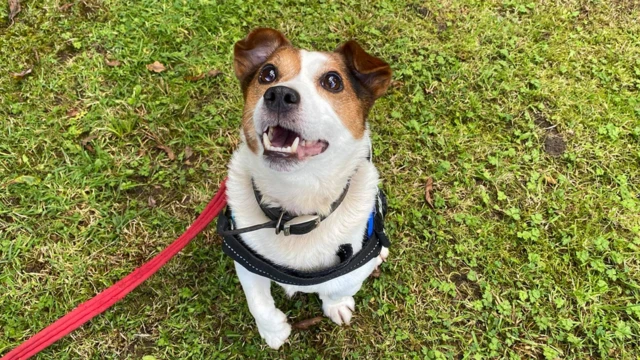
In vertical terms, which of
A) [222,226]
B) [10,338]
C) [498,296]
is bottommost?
[10,338]

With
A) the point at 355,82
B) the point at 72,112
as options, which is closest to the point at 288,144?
the point at 355,82

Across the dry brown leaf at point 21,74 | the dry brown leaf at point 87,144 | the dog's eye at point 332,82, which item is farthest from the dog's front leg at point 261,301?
the dry brown leaf at point 21,74

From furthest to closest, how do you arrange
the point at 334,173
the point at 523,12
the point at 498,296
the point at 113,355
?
1. the point at 523,12
2. the point at 498,296
3. the point at 113,355
4. the point at 334,173

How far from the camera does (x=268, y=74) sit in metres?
2.79

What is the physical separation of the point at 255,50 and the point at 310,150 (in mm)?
933

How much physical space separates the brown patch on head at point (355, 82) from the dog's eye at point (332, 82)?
0.02 meters

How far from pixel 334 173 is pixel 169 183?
2.13 meters

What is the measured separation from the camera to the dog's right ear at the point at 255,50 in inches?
113

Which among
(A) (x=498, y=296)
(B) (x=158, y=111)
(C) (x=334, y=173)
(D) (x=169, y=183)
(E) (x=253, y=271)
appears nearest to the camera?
(C) (x=334, y=173)

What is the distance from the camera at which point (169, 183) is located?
13.7ft

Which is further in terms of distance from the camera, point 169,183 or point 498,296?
point 169,183

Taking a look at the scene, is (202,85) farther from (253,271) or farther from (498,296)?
(498,296)

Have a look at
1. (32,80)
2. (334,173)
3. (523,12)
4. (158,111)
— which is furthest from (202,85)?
(523,12)

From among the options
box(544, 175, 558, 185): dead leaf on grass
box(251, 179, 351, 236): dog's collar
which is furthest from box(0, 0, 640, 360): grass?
box(251, 179, 351, 236): dog's collar
